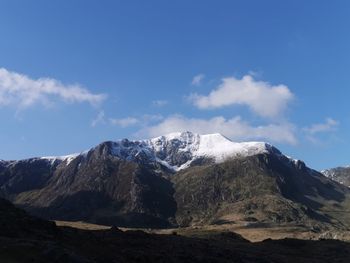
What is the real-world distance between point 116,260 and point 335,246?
90.2m

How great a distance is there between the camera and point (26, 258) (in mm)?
60469

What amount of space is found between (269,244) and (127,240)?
5911 centimetres

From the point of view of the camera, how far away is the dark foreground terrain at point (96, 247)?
207 ft

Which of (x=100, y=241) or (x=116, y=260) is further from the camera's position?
(x=100, y=241)

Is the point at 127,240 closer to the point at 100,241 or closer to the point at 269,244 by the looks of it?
the point at 100,241

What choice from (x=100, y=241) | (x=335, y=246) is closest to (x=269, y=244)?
(x=335, y=246)

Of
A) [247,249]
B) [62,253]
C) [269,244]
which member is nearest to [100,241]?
[62,253]

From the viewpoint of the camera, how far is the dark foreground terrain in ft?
207

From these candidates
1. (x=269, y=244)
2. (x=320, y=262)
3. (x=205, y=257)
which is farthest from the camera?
(x=269, y=244)

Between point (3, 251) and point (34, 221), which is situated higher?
point (34, 221)

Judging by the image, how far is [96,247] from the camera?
80.6m

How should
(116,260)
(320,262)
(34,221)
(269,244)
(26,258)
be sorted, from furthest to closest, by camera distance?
1. (269,244)
2. (320,262)
3. (34,221)
4. (116,260)
5. (26,258)

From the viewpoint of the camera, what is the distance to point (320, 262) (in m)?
120

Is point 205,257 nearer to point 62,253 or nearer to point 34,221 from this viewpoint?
point 34,221
